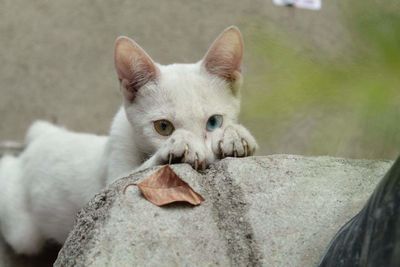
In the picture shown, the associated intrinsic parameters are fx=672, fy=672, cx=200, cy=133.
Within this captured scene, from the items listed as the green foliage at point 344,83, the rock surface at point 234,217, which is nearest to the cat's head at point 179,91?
the rock surface at point 234,217

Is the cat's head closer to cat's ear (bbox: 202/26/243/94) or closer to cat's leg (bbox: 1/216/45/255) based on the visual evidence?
cat's ear (bbox: 202/26/243/94)

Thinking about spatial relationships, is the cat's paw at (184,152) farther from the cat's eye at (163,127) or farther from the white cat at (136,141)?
the cat's eye at (163,127)

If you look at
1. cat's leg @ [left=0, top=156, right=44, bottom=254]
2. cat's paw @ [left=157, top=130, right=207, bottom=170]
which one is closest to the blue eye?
cat's paw @ [left=157, top=130, right=207, bottom=170]

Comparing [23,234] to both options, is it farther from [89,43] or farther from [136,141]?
[89,43]

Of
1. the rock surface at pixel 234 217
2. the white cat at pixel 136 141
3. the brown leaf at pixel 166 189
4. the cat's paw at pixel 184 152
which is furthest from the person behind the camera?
the white cat at pixel 136 141

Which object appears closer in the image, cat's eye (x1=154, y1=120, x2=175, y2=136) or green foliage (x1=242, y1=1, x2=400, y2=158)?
green foliage (x1=242, y1=1, x2=400, y2=158)

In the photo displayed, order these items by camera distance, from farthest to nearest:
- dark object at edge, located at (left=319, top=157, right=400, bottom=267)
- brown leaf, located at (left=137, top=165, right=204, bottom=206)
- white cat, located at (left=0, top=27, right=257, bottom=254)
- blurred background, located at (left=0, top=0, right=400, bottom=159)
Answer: blurred background, located at (left=0, top=0, right=400, bottom=159)
white cat, located at (left=0, top=27, right=257, bottom=254)
brown leaf, located at (left=137, top=165, right=204, bottom=206)
dark object at edge, located at (left=319, top=157, right=400, bottom=267)

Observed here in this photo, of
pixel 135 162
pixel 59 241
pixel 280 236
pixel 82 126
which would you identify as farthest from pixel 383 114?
pixel 82 126
